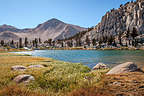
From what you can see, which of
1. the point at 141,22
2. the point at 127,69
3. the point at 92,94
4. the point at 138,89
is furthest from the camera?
the point at 141,22

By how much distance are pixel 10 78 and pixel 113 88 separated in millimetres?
10163

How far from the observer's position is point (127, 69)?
563 inches

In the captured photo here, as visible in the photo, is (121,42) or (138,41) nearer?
(138,41)

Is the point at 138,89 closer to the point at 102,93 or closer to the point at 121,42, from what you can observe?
the point at 102,93

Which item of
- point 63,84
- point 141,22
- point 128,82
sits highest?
point 141,22

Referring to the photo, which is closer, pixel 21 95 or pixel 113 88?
pixel 21 95

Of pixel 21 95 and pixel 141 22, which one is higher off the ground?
pixel 141 22

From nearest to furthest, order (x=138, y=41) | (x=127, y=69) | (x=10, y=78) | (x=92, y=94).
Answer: (x=92, y=94)
(x=10, y=78)
(x=127, y=69)
(x=138, y=41)

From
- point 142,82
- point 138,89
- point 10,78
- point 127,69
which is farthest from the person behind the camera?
point 127,69

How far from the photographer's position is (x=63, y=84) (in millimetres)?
11789

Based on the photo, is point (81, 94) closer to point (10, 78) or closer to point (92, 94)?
point (92, 94)

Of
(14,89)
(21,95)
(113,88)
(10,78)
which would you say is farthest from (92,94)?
(10,78)

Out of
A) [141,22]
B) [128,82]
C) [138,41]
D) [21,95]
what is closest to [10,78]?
[21,95]

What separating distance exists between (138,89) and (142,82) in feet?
4.31
